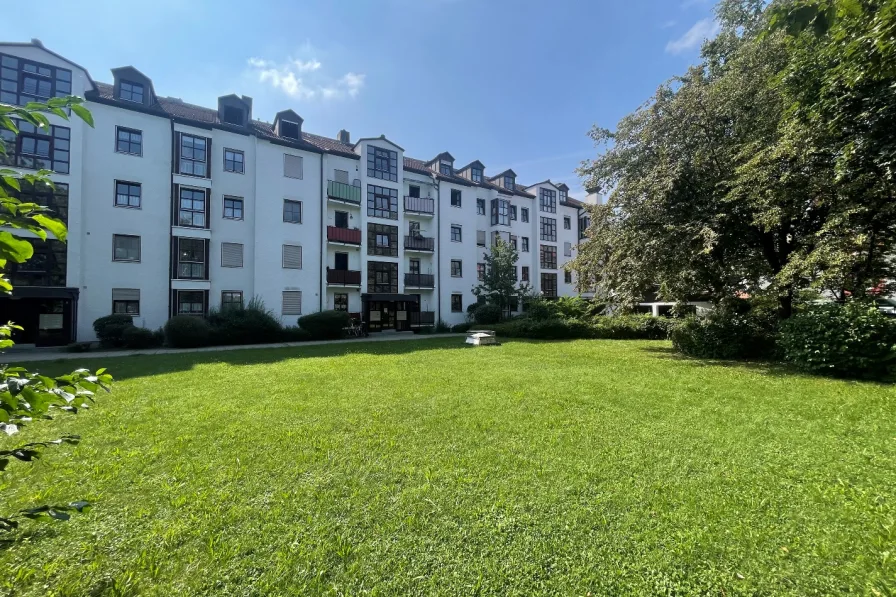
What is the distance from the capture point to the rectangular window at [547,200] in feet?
125

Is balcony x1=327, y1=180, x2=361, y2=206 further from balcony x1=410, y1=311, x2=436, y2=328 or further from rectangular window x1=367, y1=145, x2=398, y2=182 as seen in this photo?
balcony x1=410, y1=311, x2=436, y2=328

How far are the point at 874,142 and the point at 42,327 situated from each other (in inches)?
1223

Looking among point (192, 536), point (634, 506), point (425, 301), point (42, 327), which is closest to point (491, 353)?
point (634, 506)

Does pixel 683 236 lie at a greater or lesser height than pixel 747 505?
greater

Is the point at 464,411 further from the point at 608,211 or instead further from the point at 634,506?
the point at 608,211

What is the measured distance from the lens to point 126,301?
20.2m

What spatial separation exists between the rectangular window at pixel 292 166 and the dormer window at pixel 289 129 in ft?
7.05

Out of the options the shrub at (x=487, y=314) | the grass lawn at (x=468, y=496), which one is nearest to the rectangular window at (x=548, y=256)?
the shrub at (x=487, y=314)

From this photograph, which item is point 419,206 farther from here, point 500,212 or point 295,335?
point 295,335

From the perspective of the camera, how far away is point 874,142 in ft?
26.9

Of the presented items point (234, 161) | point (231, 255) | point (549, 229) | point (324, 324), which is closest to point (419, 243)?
point (324, 324)

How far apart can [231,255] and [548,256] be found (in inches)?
1080

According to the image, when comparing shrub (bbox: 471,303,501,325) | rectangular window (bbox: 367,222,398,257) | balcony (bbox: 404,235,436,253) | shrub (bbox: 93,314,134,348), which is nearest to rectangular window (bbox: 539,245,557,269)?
shrub (bbox: 471,303,501,325)

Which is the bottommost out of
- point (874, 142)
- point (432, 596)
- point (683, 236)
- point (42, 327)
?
point (432, 596)
